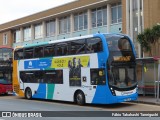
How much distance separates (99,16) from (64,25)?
6.69 m

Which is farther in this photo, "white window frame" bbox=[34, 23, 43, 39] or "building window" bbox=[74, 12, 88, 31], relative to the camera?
"white window frame" bbox=[34, 23, 43, 39]

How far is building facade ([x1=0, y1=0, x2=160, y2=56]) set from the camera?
32562 mm

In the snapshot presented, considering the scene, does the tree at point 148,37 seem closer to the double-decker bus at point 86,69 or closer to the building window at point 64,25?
the double-decker bus at point 86,69

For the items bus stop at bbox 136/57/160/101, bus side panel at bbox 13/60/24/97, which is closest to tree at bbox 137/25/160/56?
bus stop at bbox 136/57/160/101

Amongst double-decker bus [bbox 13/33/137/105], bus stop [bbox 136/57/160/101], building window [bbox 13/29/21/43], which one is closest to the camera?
double-decker bus [bbox 13/33/137/105]

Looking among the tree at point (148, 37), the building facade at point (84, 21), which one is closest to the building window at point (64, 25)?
the building facade at point (84, 21)

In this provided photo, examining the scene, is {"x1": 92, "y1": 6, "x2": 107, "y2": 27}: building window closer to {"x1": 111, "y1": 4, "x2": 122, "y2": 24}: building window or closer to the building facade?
the building facade

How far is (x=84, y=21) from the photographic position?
40688 millimetres

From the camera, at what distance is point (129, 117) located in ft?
43.0

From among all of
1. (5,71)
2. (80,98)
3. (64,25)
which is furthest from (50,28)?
(80,98)

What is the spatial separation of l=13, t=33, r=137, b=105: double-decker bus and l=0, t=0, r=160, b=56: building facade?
1295 centimetres

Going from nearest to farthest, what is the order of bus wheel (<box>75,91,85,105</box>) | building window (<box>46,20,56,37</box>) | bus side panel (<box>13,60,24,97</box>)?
1. bus wheel (<box>75,91,85,105</box>)
2. bus side panel (<box>13,60,24,97</box>)
3. building window (<box>46,20,56,37</box>)

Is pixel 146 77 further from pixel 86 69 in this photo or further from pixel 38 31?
pixel 38 31

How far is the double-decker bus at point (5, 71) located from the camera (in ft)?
92.7
